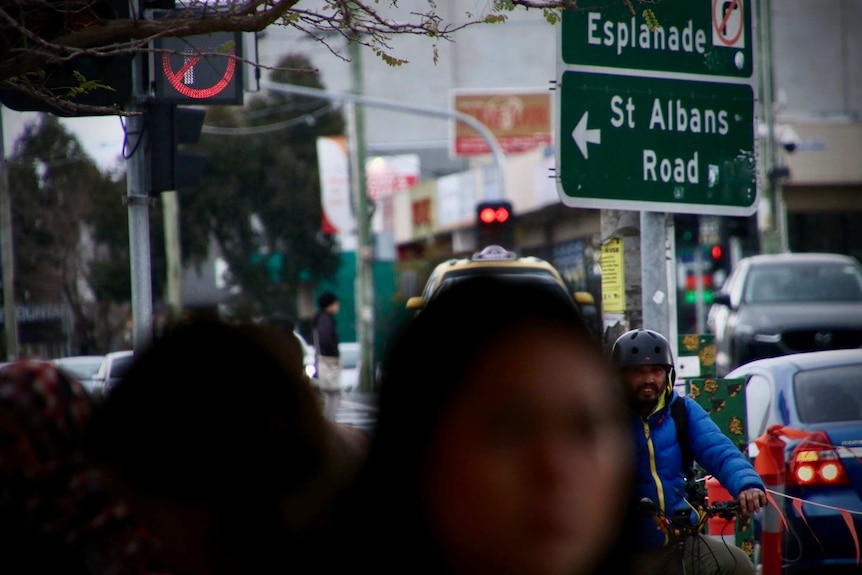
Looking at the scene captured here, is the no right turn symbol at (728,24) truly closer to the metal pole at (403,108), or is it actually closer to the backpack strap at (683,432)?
the backpack strap at (683,432)

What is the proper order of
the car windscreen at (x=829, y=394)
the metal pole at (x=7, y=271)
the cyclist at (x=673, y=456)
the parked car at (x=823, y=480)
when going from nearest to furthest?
the cyclist at (x=673, y=456) → the parked car at (x=823, y=480) → the car windscreen at (x=829, y=394) → the metal pole at (x=7, y=271)

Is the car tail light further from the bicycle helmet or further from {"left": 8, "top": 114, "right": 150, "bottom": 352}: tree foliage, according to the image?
{"left": 8, "top": 114, "right": 150, "bottom": 352}: tree foliage

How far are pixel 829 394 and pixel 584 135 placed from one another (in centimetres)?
308

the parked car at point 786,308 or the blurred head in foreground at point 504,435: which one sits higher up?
the blurred head in foreground at point 504,435

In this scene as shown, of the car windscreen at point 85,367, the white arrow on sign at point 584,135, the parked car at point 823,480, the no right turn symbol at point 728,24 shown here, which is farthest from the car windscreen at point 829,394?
the car windscreen at point 85,367

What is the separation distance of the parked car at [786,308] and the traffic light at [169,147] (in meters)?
9.13

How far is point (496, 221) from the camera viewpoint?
1927cm

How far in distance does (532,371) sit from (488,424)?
7 cm

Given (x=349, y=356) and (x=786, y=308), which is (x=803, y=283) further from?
(x=349, y=356)

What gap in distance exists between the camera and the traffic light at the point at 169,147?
7.42 metres

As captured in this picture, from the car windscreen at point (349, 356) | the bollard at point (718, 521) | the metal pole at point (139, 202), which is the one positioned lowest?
the car windscreen at point (349, 356)

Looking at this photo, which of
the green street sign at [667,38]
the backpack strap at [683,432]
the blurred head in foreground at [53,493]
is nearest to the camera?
the blurred head in foreground at [53,493]

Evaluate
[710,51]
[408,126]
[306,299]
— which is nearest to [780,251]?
[710,51]

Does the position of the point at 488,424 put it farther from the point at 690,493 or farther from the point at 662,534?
the point at 690,493
